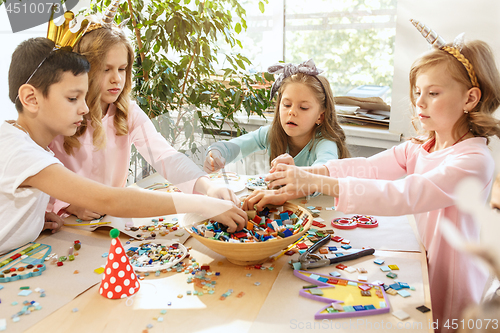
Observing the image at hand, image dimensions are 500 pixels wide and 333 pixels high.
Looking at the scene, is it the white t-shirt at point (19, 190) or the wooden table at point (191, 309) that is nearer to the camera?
the wooden table at point (191, 309)

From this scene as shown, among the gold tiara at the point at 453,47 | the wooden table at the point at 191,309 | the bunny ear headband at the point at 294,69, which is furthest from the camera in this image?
the bunny ear headband at the point at 294,69

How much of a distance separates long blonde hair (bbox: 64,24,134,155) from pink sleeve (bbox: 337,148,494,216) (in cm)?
89

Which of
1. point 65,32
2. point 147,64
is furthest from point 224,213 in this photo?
point 147,64

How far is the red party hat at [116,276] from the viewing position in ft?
2.45

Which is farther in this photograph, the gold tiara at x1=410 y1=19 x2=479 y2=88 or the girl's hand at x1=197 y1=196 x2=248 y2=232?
the gold tiara at x1=410 y1=19 x2=479 y2=88

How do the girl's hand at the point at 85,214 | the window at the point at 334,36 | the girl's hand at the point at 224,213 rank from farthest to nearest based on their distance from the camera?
the window at the point at 334,36 < the girl's hand at the point at 85,214 < the girl's hand at the point at 224,213

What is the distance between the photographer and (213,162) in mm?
1469

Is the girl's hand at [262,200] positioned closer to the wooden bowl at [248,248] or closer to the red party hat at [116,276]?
the wooden bowl at [248,248]

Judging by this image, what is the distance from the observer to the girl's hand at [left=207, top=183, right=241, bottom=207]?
1.09 m

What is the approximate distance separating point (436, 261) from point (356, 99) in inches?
58.6

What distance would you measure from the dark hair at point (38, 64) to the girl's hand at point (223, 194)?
1.64 feet

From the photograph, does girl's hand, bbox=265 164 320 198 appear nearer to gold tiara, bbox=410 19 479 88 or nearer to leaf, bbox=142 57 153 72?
gold tiara, bbox=410 19 479 88

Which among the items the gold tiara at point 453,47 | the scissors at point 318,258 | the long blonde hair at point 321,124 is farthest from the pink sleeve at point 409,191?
the long blonde hair at point 321,124

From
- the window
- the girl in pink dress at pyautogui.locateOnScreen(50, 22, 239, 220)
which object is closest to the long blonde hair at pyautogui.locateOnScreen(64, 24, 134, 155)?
the girl in pink dress at pyautogui.locateOnScreen(50, 22, 239, 220)
